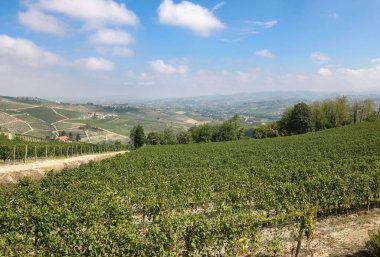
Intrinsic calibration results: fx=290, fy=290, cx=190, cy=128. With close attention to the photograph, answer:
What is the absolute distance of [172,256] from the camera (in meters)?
10.4

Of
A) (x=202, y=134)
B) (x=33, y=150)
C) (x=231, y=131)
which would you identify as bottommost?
(x=202, y=134)

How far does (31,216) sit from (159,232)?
5878 mm

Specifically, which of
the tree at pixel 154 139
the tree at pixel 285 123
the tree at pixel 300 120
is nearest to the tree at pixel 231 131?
the tree at pixel 285 123

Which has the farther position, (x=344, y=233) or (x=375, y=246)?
(x=344, y=233)

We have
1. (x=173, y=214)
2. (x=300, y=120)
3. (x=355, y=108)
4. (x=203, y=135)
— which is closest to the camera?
(x=173, y=214)

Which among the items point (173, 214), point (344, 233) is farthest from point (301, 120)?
point (173, 214)

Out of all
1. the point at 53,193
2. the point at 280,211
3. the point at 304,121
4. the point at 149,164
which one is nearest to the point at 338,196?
the point at 280,211

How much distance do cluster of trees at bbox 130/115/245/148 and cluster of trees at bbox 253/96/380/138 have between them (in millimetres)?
10481

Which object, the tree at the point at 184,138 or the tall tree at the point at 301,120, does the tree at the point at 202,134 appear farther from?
the tall tree at the point at 301,120

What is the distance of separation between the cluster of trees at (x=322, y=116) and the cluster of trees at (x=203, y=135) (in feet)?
34.4

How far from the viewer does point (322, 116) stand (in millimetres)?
99688

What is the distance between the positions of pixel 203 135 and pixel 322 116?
45058mm

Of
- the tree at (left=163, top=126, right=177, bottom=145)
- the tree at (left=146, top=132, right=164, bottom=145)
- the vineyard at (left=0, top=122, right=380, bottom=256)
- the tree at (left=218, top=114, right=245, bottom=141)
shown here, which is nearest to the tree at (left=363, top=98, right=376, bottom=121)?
the tree at (left=218, top=114, right=245, bottom=141)

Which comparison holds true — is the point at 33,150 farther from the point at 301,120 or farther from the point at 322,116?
the point at 322,116
